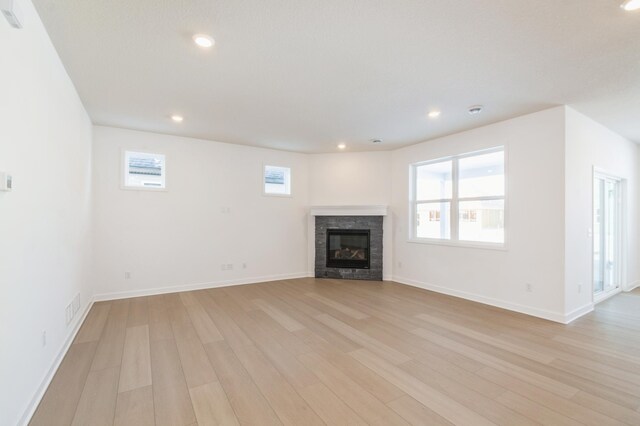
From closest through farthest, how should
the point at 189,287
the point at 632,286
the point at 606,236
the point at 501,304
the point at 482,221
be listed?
1. the point at 501,304
2. the point at 482,221
3. the point at 606,236
4. the point at 189,287
5. the point at 632,286

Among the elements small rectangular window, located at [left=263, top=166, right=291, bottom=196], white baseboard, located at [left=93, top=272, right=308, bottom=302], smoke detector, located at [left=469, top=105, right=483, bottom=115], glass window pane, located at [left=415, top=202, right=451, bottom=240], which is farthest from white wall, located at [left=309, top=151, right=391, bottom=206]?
smoke detector, located at [left=469, top=105, right=483, bottom=115]

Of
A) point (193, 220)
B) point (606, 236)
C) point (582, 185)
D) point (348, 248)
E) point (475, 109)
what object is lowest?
point (348, 248)

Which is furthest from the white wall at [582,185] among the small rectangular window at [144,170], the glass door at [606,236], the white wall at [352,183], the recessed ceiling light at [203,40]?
the small rectangular window at [144,170]

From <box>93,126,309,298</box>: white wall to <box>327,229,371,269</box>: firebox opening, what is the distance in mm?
590

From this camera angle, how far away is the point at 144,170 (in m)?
4.96

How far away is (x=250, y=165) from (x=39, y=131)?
3.74 metres

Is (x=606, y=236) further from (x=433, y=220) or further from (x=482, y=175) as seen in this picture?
(x=433, y=220)

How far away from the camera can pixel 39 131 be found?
218 cm

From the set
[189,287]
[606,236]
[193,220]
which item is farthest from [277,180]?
[606,236]

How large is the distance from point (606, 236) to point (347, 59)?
5.37m

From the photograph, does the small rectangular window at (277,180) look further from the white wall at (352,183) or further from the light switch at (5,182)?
the light switch at (5,182)

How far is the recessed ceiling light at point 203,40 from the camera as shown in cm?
231

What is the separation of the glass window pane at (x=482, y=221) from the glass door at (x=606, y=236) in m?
1.53

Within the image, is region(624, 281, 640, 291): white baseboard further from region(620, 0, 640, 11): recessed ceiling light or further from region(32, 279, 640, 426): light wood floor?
region(620, 0, 640, 11): recessed ceiling light
